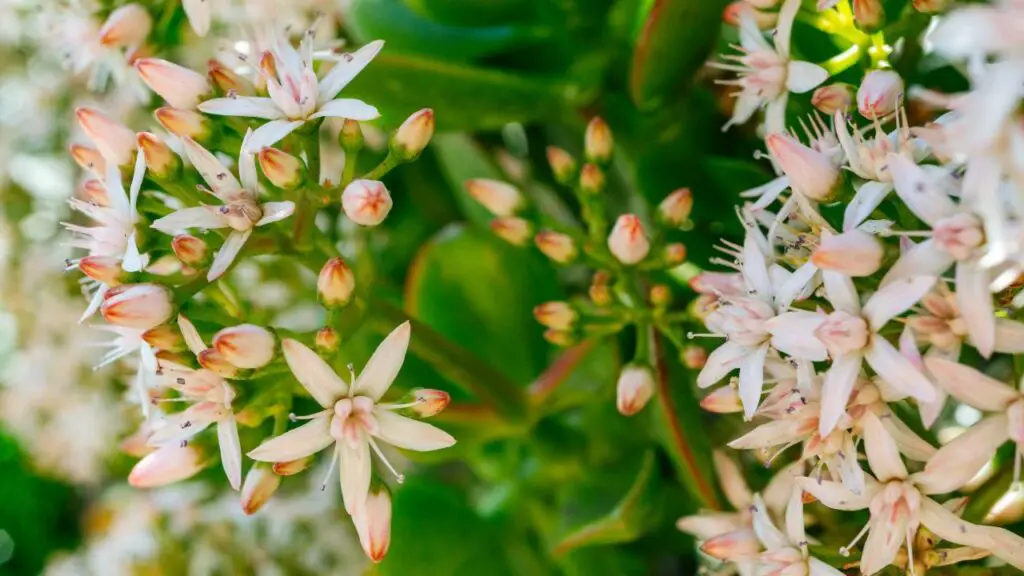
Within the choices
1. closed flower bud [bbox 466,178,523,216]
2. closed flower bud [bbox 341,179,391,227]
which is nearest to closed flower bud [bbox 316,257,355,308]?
closed flower bud [bbox 341,179,391,227]

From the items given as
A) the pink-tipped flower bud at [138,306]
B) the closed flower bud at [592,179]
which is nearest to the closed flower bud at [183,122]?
the pink-tipped flower bud at [138,306]

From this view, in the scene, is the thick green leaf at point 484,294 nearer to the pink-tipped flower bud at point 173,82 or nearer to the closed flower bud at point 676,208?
the closed flower bud at point 676,208

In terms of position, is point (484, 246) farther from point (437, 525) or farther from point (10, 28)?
point (10, 28)

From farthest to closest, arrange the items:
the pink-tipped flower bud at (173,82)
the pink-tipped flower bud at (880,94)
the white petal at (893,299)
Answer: the pink-tipped flower bud at (173,82)
the pink-tipped flower bud at (880,94)
the white petal at (893,299)

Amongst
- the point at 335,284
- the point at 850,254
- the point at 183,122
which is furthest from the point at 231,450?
the point at 850,254

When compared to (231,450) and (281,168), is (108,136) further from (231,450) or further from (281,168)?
(231,450)

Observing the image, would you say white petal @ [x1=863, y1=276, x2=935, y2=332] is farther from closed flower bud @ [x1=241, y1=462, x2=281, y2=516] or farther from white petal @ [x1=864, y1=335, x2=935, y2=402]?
closed flower bud @ [x1=241, y1=462, x2=281, y2=516]
